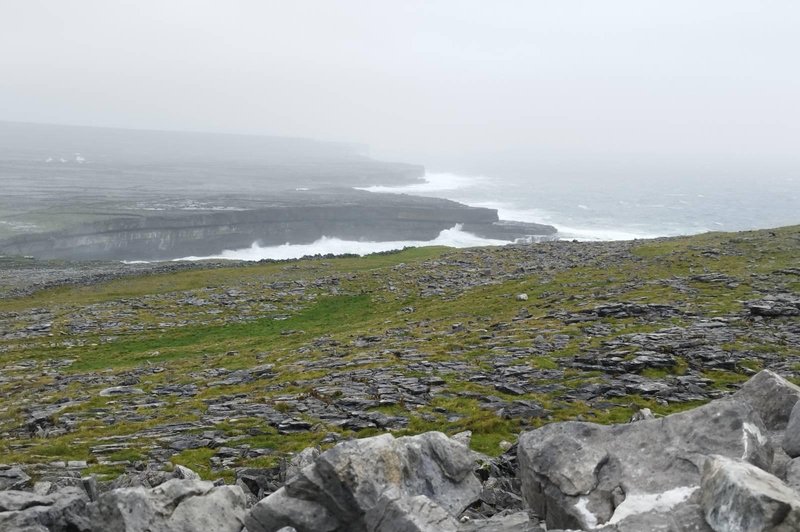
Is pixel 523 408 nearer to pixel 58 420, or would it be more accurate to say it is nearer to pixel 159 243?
pixel 58 420

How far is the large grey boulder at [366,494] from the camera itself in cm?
1025

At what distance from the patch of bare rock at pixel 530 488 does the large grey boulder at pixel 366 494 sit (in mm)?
22

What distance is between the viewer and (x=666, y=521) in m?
8.70

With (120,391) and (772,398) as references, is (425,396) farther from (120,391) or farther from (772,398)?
(120,391)

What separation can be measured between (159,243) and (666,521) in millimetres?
158151

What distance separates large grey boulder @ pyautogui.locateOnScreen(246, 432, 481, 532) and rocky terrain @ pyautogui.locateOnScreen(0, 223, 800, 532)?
4 cm

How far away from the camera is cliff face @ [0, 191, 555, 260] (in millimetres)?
140875

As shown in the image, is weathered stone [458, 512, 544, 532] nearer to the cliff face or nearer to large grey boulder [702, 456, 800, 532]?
large grey boulder [702, 456, 800, 532]

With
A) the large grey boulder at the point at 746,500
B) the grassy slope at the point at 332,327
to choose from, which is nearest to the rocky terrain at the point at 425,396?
the large grey boulder at the point at 746,500

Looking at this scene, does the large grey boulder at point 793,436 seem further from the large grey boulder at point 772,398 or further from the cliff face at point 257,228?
the cliff face at point 257,228

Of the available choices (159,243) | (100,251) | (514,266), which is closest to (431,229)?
(159,243)

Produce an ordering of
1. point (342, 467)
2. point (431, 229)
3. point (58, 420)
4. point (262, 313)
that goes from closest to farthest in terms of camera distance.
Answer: point (342, 467), point (58, 420), point (262, 313), point (431, 229)

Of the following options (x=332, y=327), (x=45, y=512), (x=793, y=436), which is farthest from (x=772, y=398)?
(x=332, y=327)

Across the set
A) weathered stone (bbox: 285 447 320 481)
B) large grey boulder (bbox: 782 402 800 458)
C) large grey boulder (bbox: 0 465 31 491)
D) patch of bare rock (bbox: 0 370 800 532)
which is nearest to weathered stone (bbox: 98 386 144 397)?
large grey boulder (bbox: 0 465 31 491)
